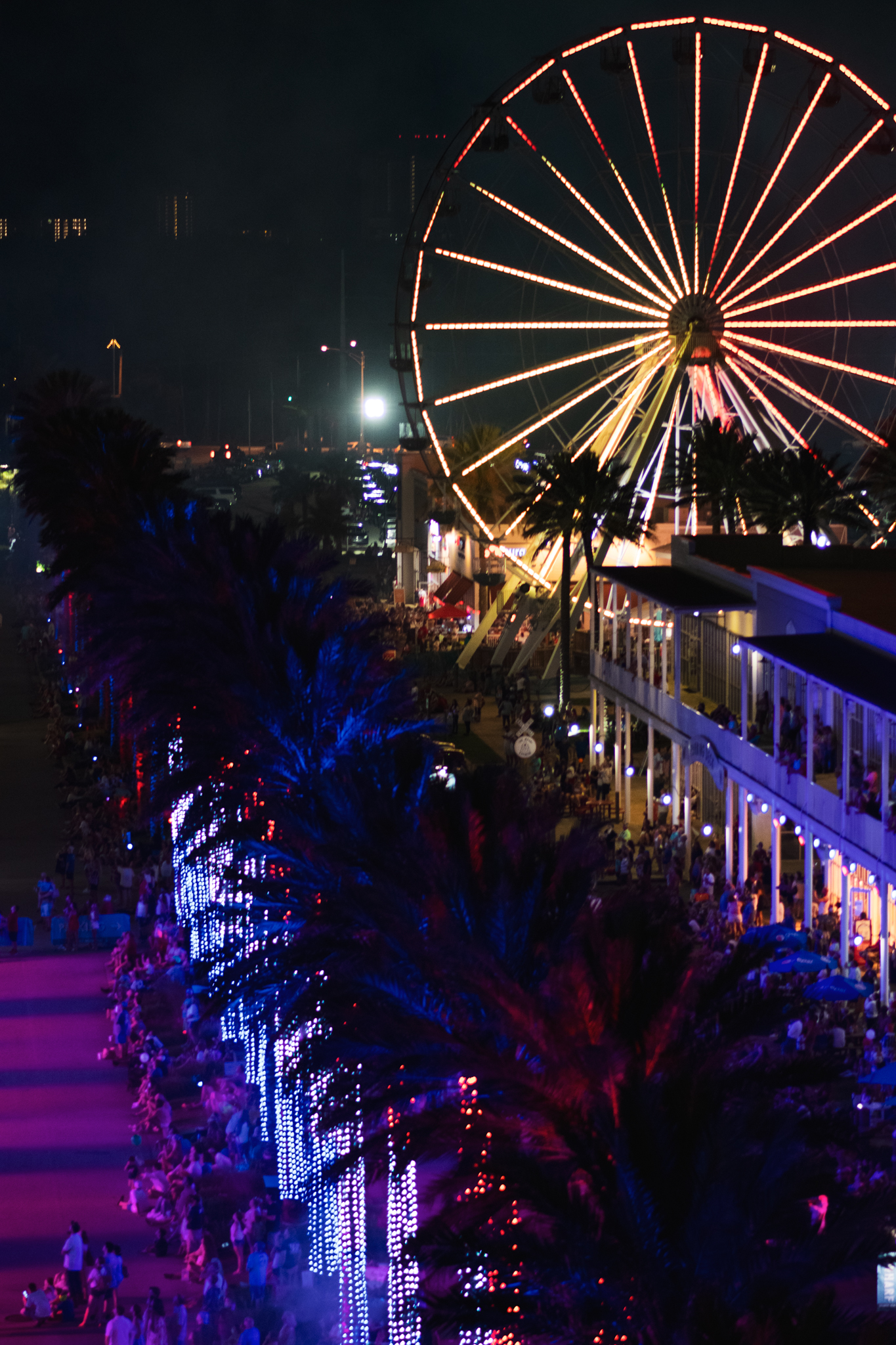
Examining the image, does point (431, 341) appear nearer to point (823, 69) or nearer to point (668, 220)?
point (668, 220)

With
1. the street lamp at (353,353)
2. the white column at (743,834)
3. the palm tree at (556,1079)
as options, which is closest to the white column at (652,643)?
the white column at (743,834)

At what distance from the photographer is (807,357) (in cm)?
4656

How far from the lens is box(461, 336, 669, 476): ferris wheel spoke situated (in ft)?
154

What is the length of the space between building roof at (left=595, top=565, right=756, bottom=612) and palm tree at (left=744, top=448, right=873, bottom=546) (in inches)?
252

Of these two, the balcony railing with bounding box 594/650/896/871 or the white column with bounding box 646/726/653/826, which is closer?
the balcony railing with bounding box 594/650/896/871

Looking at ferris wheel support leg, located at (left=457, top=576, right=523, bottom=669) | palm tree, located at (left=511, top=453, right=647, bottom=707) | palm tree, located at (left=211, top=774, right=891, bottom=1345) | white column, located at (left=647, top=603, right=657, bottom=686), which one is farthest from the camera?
ferris wheel support leg, located at (left=457, top=576, right=523, bottom=669)

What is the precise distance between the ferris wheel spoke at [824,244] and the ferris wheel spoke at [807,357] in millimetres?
1301

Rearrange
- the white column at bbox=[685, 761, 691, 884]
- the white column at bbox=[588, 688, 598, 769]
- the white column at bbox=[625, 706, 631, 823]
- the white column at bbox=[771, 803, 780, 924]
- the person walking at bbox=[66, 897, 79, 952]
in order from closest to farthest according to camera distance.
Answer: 1. the white column at bbox=[771, 803, 780, 924]
2. the person walking at bbox=[66, 897, 79, 952]
3. the white column at bbox=[685, 761, 691, 884]
4. the white column at bbox=[625, 706, 631, 823]
5. the white column at bbox=[588, 688, 598, 769]

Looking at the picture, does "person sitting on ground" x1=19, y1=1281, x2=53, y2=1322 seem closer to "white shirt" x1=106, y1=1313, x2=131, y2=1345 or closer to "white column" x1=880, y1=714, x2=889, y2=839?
"white shirt" x1=106, y1=1313, x2=131, y2=1345

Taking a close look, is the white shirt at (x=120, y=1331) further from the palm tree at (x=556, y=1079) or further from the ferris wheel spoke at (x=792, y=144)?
the ferris wheel spoke at (x=792, y=144)

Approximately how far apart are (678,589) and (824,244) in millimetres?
13840

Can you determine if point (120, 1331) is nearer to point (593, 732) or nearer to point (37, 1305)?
point (37, 1305)

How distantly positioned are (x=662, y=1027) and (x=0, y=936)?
797 inches

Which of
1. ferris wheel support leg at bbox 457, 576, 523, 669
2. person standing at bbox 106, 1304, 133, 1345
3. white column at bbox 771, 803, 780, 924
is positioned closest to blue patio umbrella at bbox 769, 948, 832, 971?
white column at bbox 771, 803, 780, 924
